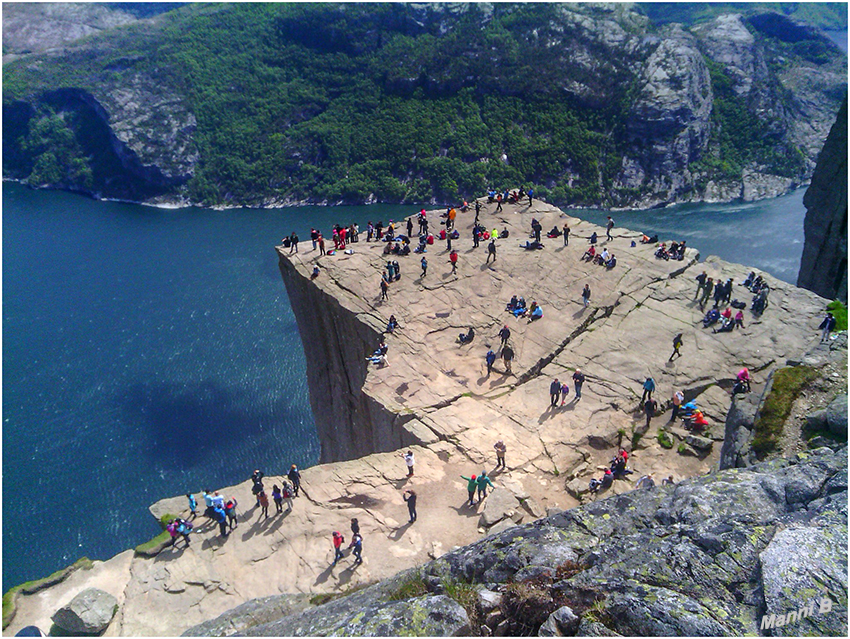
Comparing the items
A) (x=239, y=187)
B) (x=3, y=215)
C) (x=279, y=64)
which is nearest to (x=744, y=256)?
(x=239, y=187)

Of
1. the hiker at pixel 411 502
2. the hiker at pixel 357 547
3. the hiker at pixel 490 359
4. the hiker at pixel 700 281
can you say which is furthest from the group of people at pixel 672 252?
the hiker at pixel 357 547

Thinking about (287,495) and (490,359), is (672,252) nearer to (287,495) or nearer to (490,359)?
(490,359)

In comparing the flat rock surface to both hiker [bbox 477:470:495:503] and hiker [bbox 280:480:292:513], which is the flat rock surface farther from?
hiker [bbox 477:470:495:503]

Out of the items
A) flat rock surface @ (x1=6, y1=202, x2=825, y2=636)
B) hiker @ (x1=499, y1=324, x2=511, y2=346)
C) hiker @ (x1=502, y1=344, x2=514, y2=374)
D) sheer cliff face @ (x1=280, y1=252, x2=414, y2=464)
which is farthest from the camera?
sheer cliff face @ (x1=280, y1=252, x2=414, y2=464)

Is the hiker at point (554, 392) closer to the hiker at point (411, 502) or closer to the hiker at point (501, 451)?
the hiker at point (501, 451)

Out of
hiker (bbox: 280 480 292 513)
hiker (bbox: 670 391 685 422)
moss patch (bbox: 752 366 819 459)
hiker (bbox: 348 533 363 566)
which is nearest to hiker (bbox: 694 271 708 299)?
moss patch (bbox: 752 366 819 459)

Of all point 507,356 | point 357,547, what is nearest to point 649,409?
point 507,356

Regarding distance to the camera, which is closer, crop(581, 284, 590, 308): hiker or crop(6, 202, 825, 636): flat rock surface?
crop(6, 202, 825, 636): flat rock surface
